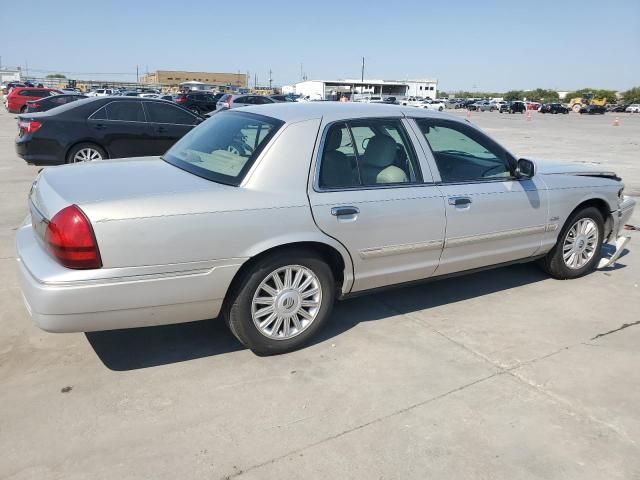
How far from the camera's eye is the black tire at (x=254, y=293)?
10.8 ft

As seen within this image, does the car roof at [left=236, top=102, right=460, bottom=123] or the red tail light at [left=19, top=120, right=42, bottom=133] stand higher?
the car roof at [left=236, top=102, right=460, bottom=123]

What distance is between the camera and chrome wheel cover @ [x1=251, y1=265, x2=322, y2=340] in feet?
11.1

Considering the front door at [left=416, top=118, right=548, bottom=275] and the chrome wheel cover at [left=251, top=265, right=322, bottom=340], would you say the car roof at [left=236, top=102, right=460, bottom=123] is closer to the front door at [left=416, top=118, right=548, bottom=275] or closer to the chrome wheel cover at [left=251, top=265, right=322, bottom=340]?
the front door at [left=416, top=118, right=548, bottom=275]

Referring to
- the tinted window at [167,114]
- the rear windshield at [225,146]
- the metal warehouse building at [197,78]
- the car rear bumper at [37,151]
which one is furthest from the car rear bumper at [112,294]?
the metal warehouse building at [197,78]

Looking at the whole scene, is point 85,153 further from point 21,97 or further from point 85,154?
point 21,97

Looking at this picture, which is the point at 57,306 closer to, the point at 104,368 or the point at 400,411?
the point at 104,368

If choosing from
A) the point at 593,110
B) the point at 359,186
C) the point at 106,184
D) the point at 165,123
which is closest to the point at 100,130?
the point at 165,123

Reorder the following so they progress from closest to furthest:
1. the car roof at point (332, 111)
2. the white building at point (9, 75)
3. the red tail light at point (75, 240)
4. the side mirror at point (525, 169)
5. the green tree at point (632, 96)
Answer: the red tail light at point (75, 240) → the car roof at point (332, 111) → the side mirror at point (525, 169) → the white building at point (9, 75) → the green tree at point (632, 96)

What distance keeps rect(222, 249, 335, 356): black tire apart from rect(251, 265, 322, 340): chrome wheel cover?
24 mm

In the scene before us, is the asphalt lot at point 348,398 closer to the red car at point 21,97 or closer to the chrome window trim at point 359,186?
the chrome window trim at point 359,186

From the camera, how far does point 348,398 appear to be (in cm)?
308

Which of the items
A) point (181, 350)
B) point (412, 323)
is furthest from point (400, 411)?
point (181, 350)

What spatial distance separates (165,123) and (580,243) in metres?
7.65

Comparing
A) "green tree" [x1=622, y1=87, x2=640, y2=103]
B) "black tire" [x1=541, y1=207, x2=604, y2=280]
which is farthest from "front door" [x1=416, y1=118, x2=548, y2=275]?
"green tree" [x1=622, y1=87, x2=640, y2=103]
